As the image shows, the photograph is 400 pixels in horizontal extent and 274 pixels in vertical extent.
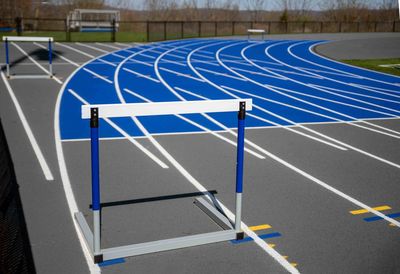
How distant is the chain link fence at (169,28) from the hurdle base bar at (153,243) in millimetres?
29297

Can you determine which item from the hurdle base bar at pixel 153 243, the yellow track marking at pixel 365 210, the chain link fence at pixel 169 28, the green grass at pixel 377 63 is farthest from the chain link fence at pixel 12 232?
the chain link fence at pixel 169 28

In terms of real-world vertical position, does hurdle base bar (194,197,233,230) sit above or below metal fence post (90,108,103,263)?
below

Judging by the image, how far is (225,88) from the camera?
16.2 meters

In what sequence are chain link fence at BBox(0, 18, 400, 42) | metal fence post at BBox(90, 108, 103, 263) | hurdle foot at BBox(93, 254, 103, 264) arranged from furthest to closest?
chain link fence at BBox(0, 18, 400, 42)
hurdle foot at BBox(93, 254, 103, 264)
metal fence post at BBox(90, 108, 103, 263)

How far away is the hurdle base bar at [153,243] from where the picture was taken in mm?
4801

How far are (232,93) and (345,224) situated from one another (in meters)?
9.80

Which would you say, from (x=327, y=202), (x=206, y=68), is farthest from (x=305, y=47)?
(x=327, y=202)

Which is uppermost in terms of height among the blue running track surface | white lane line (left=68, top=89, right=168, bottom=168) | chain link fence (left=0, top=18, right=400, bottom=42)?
chain link fence (left=0, top=18, right=400, bottom=42)

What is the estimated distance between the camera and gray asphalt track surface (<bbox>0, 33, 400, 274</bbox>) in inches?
191

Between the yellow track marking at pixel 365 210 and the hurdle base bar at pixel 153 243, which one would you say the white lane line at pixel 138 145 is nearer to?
the hurdle base bar at pixel 153 243

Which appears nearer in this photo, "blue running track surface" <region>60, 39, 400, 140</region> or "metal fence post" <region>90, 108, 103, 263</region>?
"metal fence post" <region>90, 108, 103, 263</region>

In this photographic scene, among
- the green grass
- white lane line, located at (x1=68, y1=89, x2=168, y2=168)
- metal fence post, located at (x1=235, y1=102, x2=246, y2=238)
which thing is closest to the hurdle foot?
metal fence post, located at (x1=235, y1=102, x2=246, y2=238)

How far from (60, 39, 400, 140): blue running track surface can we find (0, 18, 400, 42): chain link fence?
32.6 feet

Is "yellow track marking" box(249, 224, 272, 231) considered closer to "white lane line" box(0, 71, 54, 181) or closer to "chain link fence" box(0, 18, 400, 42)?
"white lane line" box(0, 71, 54, 181)
